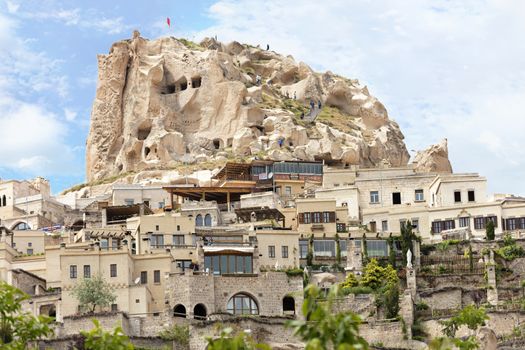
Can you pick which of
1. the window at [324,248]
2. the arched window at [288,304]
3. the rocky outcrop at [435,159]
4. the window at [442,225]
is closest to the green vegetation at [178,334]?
the arched window at [288,304]

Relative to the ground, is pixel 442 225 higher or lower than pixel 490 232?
higher

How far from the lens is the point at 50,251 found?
77.4m

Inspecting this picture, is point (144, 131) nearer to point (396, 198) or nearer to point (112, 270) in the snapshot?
Result: point (396, 198)

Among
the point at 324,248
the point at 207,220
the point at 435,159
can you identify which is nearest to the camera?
the point at 324,248

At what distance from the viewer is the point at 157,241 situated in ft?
262

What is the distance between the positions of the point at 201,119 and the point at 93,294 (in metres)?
57.2

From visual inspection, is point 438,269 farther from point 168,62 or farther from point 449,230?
point 168,62

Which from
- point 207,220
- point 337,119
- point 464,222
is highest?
point 337,119

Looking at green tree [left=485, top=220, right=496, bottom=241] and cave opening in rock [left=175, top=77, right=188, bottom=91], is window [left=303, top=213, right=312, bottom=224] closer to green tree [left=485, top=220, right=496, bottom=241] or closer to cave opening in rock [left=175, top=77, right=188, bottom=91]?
green tree [left=485, top=220, right=496, bottom=241]

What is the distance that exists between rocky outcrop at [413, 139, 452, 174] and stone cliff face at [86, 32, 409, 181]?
6023mm

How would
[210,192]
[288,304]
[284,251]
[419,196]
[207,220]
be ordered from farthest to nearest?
1. [210,192]
2. [419,196]
3. [207,220]
4. [284,251]
5. [288,304]

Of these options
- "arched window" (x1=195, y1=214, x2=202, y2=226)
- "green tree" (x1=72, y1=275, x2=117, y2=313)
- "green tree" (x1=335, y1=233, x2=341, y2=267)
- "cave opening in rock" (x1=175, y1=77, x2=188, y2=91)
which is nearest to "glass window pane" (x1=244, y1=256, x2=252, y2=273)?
"green tree" (x1=335, y1=233, x2=341, y2=267)

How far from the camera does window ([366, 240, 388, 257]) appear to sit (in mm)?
81938

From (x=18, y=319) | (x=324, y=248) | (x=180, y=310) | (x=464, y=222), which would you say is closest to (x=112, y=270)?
(x=180, y=310)
